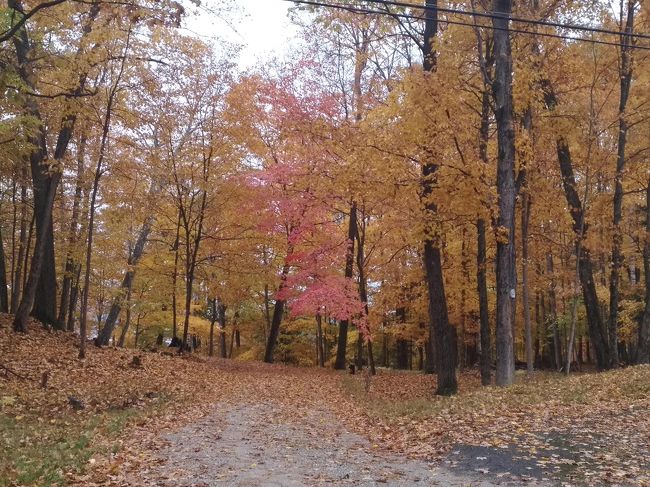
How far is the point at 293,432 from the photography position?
30.8 feet

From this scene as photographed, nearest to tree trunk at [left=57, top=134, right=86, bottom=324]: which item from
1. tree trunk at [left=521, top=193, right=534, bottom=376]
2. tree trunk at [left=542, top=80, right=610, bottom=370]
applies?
tree trunk at [left=521, top=193, right=534, bottom=376]

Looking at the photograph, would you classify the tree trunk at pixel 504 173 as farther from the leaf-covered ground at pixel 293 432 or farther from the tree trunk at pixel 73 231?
the tree trunk at pixel 73 231

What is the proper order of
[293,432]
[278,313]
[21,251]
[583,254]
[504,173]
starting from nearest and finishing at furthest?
[293,432]
[504,173]
[583,254]
[21,251]
[278,313]

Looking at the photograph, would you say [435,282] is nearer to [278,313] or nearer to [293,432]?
[293,432]

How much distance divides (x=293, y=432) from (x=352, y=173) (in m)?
5.82

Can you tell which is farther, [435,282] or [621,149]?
[621,149]

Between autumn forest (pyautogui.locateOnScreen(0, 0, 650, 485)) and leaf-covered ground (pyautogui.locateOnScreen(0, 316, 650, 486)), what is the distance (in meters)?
0.22

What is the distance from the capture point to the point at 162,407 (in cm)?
1073

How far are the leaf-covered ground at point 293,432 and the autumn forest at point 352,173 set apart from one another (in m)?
0.22

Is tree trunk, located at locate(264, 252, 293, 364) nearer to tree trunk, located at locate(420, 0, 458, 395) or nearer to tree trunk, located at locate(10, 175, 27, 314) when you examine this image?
tree trunk, located at locate(10, 175, 27, 314)

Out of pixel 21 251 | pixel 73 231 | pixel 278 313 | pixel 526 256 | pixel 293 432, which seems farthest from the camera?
pixel 278 313

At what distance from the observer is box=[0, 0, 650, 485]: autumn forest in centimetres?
1229

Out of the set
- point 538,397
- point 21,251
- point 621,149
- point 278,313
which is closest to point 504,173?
point 538,397

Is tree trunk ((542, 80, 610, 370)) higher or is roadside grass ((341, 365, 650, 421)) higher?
tree trunk ((542, 80, 610, 370))
